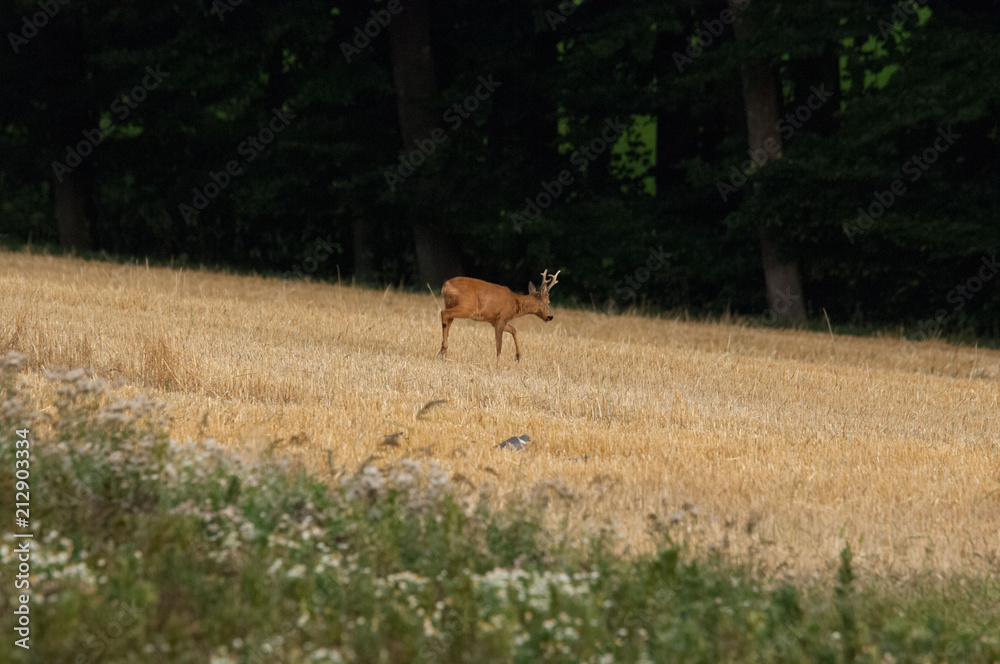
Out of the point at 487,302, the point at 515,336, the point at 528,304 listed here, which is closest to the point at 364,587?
the point at 487,302

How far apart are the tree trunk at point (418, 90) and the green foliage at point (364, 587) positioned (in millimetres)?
17416

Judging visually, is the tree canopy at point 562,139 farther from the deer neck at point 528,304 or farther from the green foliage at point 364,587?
the green foliage at point 364,587

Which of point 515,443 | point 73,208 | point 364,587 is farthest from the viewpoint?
point 73,208

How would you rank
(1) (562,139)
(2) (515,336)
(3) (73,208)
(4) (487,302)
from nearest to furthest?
(4) (487,302) < (2) (515,336) < (1) (562,139) < (3) (73,208)

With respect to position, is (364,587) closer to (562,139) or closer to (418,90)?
(418,90)

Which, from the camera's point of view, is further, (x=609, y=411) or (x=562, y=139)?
(x=562, y=139)

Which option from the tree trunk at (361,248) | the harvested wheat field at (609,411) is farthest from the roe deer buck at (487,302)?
the tree trunk at (361,248)

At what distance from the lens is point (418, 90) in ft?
72.9

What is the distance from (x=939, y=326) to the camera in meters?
20.2

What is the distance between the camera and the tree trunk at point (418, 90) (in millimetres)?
22266

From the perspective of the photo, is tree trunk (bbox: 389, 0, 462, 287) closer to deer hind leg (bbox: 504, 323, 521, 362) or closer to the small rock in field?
deer hind leg (bbox: 504, 323, 521, 362)

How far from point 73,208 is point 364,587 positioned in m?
25.6

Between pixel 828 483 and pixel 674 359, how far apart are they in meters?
5.74

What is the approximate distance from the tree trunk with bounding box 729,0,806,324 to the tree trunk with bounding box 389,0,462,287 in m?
6.88
